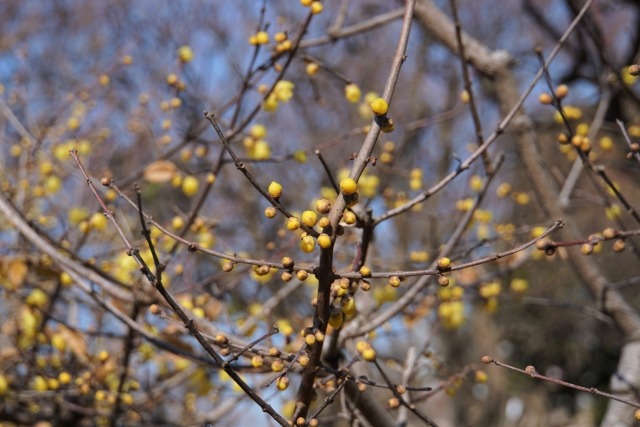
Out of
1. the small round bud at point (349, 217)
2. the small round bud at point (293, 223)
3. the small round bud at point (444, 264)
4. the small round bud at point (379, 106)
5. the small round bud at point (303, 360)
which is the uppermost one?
the small round bud at point (379, 106)

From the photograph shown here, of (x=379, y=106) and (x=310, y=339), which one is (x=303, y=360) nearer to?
(x=310, y=339)

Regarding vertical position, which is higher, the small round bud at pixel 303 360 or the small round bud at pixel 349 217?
the small round bud at pixel 349 217

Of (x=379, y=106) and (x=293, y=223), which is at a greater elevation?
(x=379, y=106)

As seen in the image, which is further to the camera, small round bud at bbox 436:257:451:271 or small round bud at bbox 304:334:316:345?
small round bud at bbox 304:334:316:345

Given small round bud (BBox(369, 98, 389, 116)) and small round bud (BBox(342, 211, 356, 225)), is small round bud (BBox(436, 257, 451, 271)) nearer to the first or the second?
small round bud (BBox(342, 211, 356, 225))

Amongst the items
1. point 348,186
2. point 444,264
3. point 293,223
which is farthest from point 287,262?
point 444,264

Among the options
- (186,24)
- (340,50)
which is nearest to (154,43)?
(186,24)

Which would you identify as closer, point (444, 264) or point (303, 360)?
point (444, 264)

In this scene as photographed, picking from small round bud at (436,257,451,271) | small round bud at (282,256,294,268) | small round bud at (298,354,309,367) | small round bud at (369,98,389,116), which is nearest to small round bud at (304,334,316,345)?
small round bud at (298,354,309,367)

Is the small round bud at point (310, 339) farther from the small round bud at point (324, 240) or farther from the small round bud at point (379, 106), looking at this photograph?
the small round bud at point (379, 106)

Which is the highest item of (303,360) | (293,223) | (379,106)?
(379,106)

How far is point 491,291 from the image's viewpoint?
279cm

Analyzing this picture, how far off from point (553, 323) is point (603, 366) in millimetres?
1253

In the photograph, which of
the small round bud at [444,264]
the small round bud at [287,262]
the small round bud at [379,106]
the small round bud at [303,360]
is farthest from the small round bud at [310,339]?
the small round bud at [379,106]
